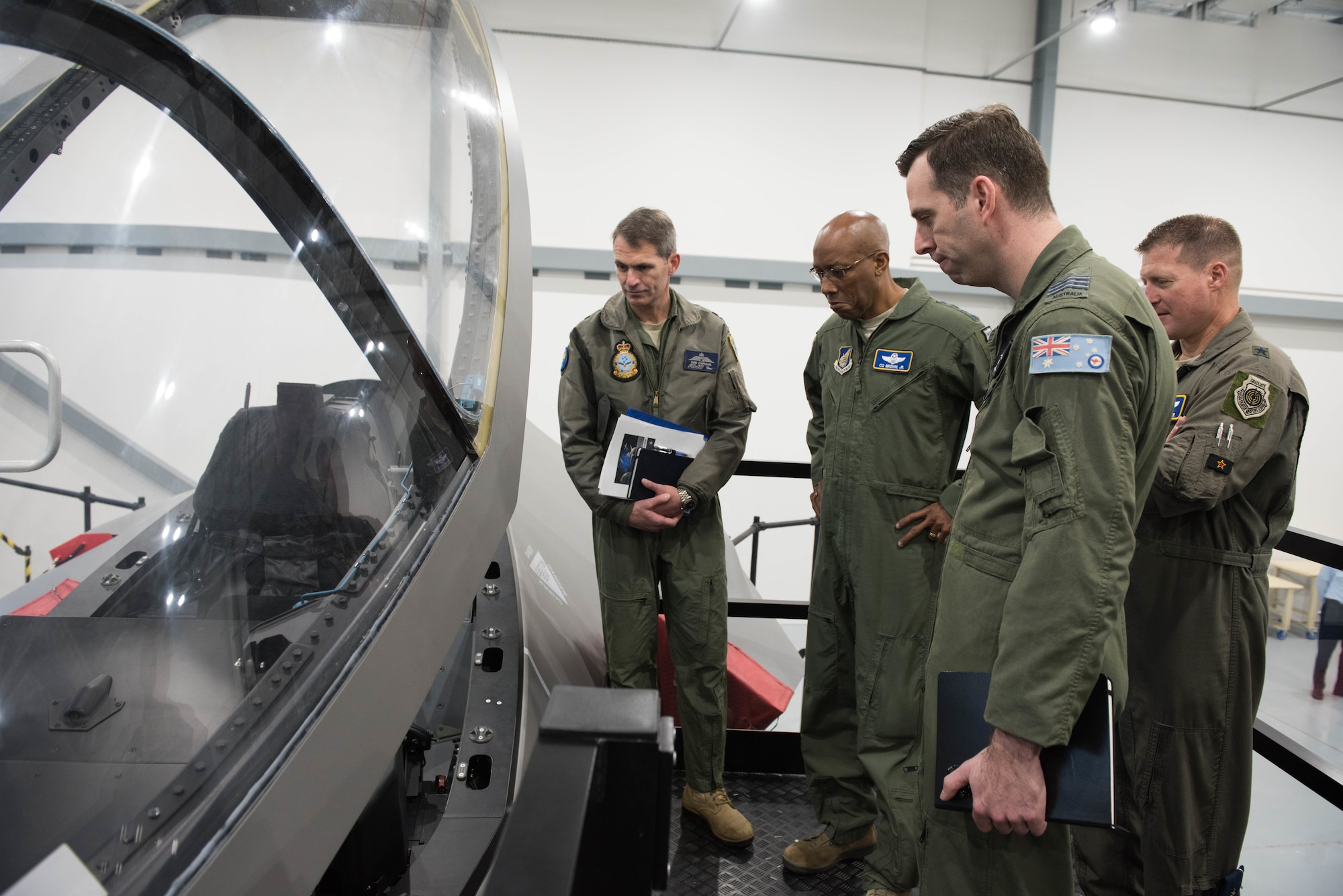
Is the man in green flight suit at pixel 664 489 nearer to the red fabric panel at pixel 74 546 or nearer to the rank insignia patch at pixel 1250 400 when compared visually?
the rank insignia patch at pixel 1250 400

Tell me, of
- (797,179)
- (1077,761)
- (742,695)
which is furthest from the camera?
(797,179)

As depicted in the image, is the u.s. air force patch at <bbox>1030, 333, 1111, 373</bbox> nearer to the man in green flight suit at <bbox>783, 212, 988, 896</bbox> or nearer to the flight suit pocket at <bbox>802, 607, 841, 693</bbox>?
the man in green flight suit at <bbox>783, 212, 988, 896</bbox>

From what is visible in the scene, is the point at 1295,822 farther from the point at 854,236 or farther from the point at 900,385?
the point at 854,236

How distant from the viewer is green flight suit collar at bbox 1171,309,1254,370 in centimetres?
183

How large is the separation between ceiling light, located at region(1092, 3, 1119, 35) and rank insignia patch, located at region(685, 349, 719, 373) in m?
4.71

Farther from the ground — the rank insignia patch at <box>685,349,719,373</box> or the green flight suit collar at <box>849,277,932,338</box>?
the green flight suit collar at <box>849,277,932,338</box>

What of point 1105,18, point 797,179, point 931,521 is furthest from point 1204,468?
point 1105,18

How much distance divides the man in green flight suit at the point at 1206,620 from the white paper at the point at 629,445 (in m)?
1.16

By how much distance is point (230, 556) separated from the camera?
2.27 ft

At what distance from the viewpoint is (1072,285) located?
3.51 feet

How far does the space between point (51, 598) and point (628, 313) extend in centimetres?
164

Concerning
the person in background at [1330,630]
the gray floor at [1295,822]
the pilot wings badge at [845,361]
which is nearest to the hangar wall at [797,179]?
the person in background at [1330,630]

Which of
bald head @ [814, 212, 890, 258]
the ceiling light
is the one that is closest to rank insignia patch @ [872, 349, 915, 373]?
bald head @ [814, 212, 890, 258]

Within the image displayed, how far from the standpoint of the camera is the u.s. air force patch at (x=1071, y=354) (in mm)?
990
